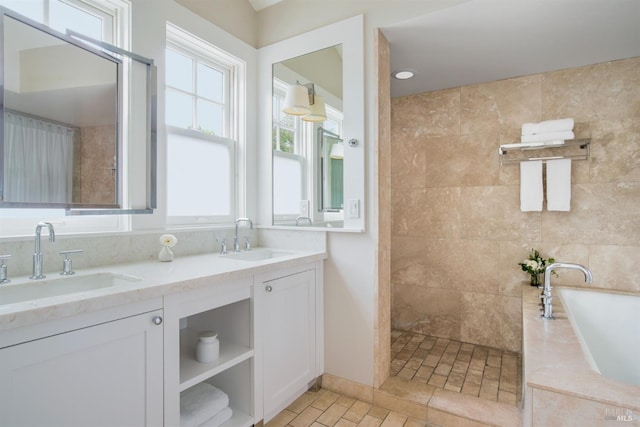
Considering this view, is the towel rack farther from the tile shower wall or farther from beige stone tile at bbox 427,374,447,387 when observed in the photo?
beige stone tile at bbox 427,374,447,387

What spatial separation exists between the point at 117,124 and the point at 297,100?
119 cm

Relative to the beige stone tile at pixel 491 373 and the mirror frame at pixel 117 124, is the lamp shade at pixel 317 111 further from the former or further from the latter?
the beige stone tile at pixel 491 373

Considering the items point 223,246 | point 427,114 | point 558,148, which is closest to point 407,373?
point 223,246

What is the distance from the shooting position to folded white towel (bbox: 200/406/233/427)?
1.59 m

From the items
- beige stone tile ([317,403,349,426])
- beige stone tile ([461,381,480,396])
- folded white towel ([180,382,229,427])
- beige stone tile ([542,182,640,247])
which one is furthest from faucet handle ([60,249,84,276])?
beige stone tile ([542,182,640,247])

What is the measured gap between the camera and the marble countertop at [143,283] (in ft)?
3.14

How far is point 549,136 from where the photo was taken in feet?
8.17

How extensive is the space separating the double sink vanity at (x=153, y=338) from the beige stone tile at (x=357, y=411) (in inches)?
12.2

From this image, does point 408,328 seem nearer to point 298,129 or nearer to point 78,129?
point 298,129

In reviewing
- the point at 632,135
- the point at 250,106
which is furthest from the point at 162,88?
the point at 632,135

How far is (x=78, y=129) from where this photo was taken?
1620mm

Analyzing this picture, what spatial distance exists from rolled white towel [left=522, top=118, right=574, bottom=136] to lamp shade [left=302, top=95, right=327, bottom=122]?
1576 mm

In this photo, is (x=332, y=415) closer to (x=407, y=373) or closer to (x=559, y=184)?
(x=407, y=373)

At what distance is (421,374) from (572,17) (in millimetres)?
2428
